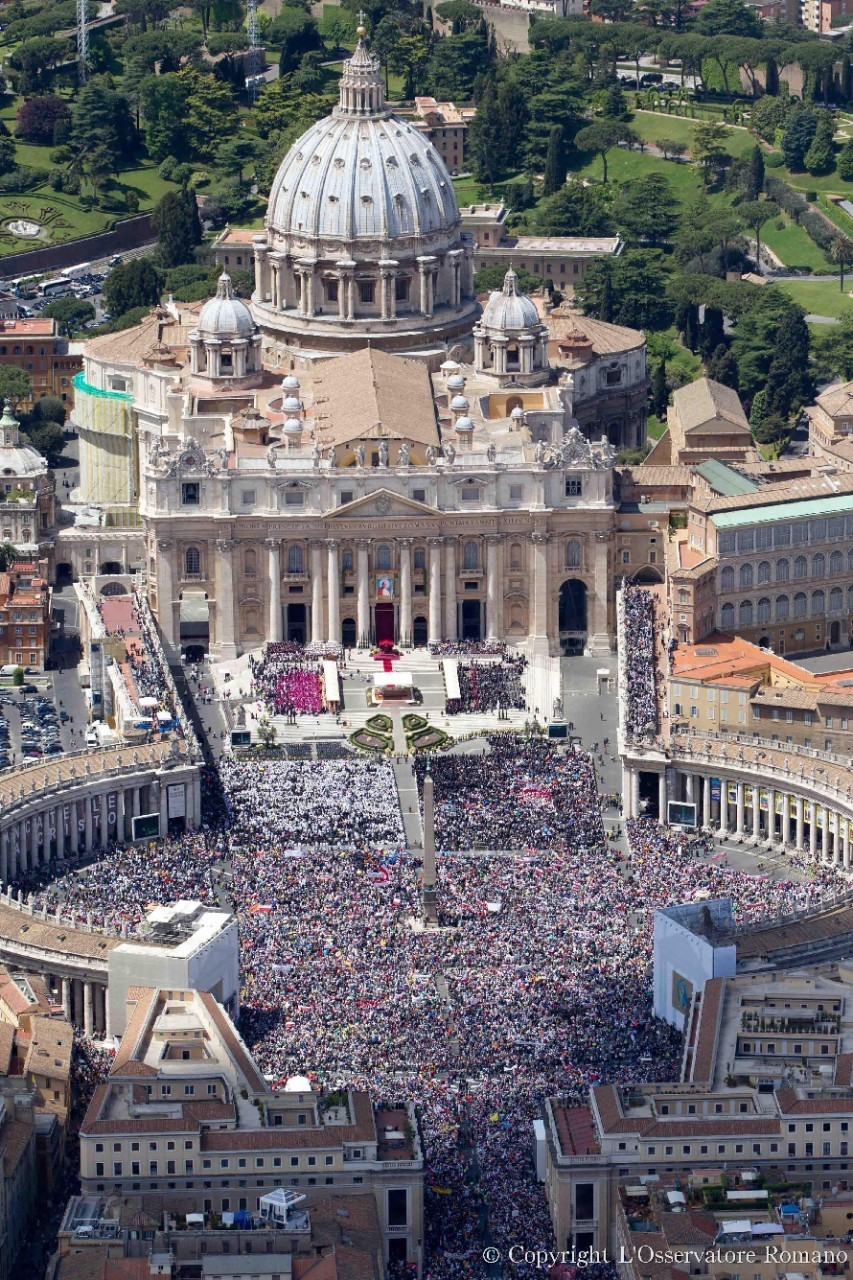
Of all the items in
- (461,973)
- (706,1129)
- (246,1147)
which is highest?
(706,1129)

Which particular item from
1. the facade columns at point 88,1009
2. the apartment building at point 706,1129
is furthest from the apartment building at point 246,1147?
the facade columns at point 88,1009

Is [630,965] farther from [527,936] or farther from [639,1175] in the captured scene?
[639,1175]

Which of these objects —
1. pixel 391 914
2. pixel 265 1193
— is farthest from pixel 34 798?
pixel 265 1193

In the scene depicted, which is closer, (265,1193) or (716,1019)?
(265,1193)

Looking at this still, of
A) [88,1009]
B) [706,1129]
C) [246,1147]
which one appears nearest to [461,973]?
[88,1009]

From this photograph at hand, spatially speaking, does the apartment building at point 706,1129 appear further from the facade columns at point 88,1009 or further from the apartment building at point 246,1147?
the facade columns at point 88,1009

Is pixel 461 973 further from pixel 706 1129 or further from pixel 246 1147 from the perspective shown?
pixel 246 1147
